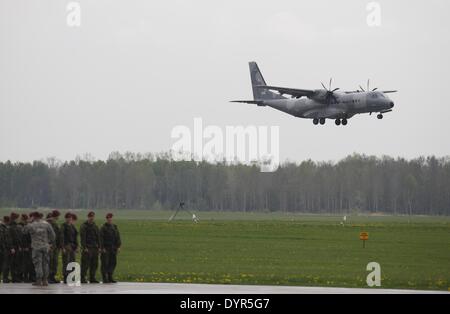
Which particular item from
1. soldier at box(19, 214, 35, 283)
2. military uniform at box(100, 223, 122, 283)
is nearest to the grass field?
military uniform at box(100, 223, 122, 283)

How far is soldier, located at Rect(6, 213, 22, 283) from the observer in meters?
28.3

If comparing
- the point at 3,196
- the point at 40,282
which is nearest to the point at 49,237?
the point at 40,282

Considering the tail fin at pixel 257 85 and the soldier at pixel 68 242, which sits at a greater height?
the tail fin at pixel 257 85

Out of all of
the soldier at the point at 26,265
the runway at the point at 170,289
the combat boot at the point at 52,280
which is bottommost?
the runway at the point at 170,289

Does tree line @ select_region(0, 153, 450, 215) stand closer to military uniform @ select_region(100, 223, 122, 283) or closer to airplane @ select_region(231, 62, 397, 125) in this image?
airplane @ select_region(231, 62, 397, 125)

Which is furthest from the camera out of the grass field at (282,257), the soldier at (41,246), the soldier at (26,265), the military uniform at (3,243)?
the grass field at (282,257)

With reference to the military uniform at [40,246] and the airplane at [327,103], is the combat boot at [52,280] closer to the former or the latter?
the military uniform at [40,246]

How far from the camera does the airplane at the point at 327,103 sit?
73000mm

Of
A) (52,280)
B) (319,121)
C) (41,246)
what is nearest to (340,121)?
(319,121)

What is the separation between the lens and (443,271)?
1437 inches

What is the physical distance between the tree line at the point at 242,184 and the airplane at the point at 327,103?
44.9 m

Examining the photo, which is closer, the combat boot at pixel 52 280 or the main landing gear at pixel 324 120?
the combat boot at pixel 52 280

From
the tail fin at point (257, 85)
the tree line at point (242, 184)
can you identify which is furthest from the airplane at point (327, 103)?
the tree line at point (242, 184)
